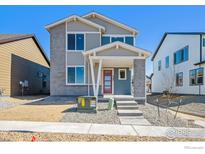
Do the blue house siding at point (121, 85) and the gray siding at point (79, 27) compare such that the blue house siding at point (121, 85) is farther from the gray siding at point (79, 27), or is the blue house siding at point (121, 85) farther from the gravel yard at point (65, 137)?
the gravel yard at point (65, 137)

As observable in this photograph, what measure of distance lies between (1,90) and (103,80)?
27.1 ft

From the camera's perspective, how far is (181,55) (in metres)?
26.3

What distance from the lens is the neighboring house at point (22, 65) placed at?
19453mm

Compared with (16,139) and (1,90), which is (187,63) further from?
(16,139)

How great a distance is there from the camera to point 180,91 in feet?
87.4

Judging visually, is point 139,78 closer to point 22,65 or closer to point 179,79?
point 22,65

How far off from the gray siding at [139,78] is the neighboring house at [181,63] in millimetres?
8631

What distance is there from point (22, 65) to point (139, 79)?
1291 cm

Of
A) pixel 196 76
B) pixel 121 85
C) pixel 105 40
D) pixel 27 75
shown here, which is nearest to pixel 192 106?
Answer: pixel 121 85

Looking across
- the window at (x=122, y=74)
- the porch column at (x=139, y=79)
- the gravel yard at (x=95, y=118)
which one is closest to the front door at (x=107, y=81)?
the window at (x=122, y=74)

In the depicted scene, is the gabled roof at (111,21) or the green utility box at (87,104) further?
the gabled roof at (111,21)

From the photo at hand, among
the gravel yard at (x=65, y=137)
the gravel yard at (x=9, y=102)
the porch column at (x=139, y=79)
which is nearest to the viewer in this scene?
the gravel yard at (x=65, y=137)

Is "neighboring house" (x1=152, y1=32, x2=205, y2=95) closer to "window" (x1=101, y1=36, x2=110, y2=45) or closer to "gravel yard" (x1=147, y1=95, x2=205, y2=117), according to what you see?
"gravel yard" (x1=147, y1=95, x2=205, y2=117)
